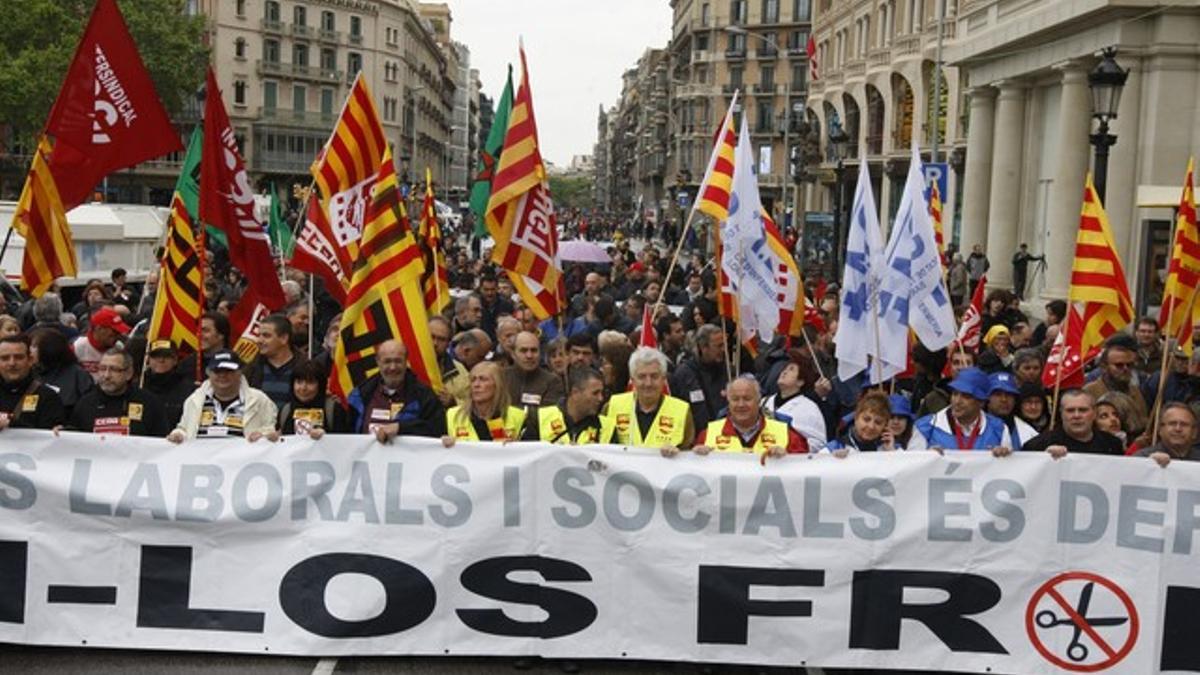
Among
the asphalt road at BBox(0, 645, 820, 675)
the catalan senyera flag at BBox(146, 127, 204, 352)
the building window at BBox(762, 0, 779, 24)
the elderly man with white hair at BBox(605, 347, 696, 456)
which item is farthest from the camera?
the building window at BBox(762, 0, 779, 24)

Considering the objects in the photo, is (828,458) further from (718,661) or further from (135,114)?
(135,114)

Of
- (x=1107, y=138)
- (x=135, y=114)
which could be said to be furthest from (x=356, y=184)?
(x=1107, y=138)

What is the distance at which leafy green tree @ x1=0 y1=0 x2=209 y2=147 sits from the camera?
52.8 m

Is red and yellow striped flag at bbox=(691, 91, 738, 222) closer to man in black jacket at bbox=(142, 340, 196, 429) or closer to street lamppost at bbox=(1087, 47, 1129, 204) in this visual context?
man in black jacket at bbox=(142, 340, 196, 429)

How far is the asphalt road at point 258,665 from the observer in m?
6.78

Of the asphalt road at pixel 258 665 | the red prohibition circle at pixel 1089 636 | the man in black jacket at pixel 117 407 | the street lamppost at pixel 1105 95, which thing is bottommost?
the asphalt road at pixel 258 665

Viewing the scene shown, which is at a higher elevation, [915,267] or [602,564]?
[915,267]

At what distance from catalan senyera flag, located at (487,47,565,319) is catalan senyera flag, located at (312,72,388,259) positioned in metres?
0.82

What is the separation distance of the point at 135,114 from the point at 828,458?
5482mm

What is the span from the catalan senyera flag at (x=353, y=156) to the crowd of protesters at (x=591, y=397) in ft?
3.01

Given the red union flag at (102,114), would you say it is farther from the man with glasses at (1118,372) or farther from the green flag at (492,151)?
the man with glasses at (1118,372)

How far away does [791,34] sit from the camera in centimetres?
10175

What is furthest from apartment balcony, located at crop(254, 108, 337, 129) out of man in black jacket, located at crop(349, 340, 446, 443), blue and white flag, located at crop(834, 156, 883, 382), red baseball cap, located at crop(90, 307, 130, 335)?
man in black jacket, located at crop(349, 340, 446, 443)

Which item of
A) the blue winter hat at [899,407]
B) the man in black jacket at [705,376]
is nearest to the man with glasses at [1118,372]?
the blue winter hat at [899,407]
